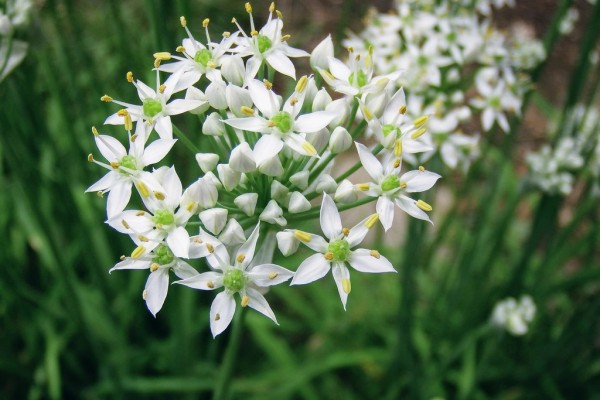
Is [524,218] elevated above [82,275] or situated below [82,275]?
below

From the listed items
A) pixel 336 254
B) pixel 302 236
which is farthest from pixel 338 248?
pixel 302 236

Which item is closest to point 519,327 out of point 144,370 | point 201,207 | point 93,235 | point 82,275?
point 201,207

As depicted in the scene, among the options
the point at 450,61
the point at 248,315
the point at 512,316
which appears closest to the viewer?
the point at 450,61

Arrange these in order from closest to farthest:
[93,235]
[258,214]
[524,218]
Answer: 1. [258,214]
2. [93,235]
3. [524,218]

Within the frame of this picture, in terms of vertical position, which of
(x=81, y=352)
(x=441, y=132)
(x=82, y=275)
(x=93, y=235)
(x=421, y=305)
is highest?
(x=441, y=132)

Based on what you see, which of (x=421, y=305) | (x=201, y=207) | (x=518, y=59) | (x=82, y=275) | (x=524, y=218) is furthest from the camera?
(x=524, y=218)

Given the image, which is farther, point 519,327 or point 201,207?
point 519,327

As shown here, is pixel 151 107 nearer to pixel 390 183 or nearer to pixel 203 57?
pixel 203 57

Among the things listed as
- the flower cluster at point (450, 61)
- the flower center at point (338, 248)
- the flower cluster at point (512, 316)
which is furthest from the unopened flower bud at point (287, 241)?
the flower cluster at point (512, 316)

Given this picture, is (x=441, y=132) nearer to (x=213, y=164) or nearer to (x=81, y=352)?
(x=213, y=164)
